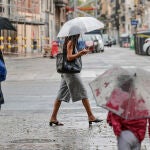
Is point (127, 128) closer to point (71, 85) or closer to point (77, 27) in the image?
point (77, 27)

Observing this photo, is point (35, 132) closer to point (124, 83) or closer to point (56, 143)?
point (56, 143)

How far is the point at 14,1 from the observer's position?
55.4m

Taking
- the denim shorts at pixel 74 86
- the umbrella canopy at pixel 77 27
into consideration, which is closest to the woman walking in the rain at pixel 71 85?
the denim shorts at pixel 74 86

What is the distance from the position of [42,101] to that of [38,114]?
2.51 metres

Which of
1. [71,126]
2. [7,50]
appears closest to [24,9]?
[7,50]

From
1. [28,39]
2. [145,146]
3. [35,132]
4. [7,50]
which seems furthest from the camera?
[28,39]

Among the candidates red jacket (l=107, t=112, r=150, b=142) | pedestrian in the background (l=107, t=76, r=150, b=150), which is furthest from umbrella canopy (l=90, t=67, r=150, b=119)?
red jacket (l=107, t=112, r=150, b=142)

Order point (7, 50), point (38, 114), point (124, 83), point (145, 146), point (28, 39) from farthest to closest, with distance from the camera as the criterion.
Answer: point (28, 39)
point (7, 50)
point (38, 114)
point (145, 146)
point (124, 83)

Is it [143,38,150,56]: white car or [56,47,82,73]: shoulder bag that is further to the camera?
[143,38,150,56]: white car

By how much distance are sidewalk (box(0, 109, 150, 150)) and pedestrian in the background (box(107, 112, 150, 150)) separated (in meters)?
2.82

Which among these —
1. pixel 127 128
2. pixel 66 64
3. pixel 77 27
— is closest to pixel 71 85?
pixel 66 64

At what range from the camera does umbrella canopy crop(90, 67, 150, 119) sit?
6367 mm

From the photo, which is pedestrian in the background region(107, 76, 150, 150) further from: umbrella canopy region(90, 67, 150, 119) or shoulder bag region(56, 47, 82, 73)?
shoulder bag region(56, 47, 82, 73)

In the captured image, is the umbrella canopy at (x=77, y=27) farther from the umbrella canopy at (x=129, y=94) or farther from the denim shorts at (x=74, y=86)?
the umbrella canopy at (x=129, y=94)
